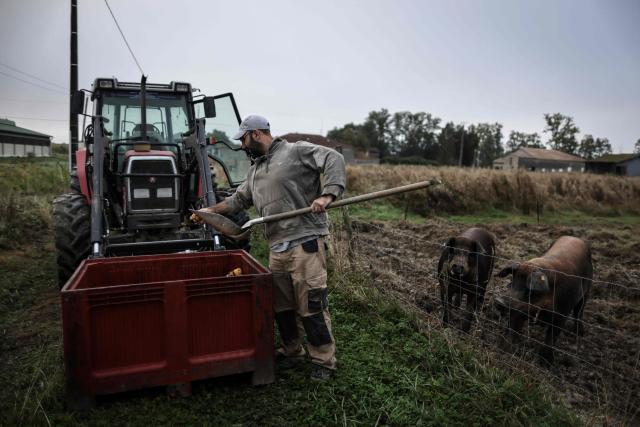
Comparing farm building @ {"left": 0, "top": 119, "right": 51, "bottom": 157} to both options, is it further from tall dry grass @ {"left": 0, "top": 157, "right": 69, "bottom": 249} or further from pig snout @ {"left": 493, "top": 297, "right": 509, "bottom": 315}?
pig snout @ {"left": 493, "top": 297, "right": 509, "bottom": 315}

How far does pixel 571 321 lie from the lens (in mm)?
5387

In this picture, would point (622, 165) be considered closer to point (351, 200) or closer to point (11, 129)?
point (11, 129)

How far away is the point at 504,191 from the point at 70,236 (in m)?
15.0

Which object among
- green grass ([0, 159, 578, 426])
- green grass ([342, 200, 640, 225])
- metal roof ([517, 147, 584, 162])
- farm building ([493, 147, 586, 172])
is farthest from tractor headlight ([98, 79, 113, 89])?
metal roof ([517, 147, 584, 162])

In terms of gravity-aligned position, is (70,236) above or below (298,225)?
below

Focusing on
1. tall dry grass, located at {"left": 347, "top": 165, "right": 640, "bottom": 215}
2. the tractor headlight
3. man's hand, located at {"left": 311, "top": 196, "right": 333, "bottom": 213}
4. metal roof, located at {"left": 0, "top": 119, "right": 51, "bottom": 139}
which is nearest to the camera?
man's hand, located at {"left": 311, "top": 196, "right": 333, "bottom": 213}

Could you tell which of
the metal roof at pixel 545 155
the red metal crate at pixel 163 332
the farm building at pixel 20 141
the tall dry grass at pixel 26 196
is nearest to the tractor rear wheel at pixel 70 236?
the red metal crate at pixel 163 332

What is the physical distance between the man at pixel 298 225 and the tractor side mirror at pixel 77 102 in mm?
3006

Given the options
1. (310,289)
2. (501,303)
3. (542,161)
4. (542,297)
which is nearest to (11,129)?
(310,289)

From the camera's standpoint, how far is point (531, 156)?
205 feet

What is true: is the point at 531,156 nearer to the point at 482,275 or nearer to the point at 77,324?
the point at 482,275

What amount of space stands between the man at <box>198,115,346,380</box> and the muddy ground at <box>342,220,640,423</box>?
135 cm

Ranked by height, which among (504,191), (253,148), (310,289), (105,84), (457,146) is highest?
(457,146)

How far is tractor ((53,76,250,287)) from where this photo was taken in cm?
504
